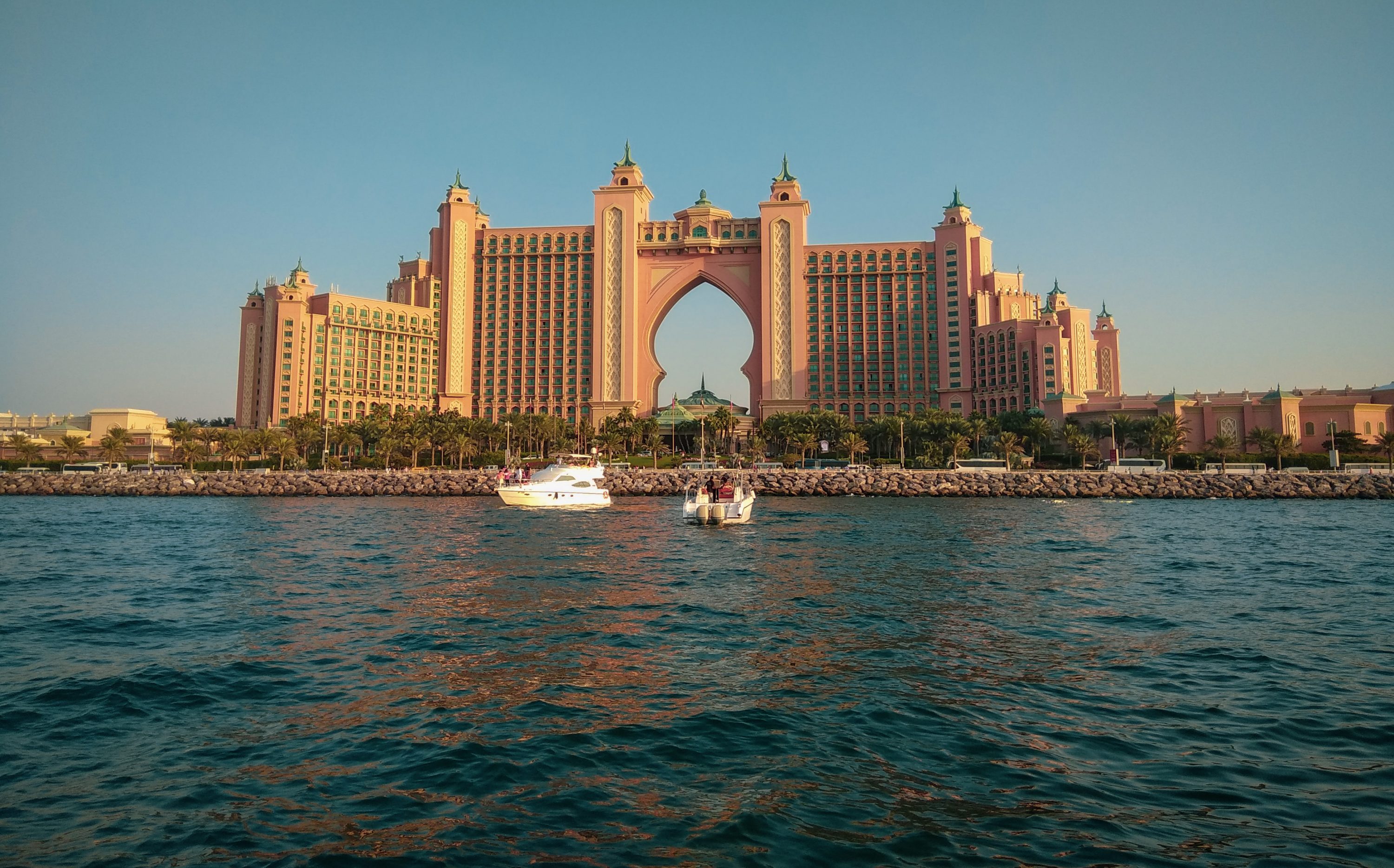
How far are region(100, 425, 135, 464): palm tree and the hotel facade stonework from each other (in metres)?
28.1

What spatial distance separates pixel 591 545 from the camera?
103 ft

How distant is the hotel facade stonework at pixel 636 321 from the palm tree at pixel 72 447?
93.8 feet

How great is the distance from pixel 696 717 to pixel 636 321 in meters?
132

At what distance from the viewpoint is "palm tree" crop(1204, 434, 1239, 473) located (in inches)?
3509

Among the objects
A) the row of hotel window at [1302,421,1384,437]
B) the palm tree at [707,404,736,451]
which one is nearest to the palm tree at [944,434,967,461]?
the palm tree at [707,404,736,451]

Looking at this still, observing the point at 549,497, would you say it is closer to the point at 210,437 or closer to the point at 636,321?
the point at 210,437

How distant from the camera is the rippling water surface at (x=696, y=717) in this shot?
7.01 m

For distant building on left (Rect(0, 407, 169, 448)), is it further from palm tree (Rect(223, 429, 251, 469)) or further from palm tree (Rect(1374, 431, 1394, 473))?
palm tree (Rect(1374, 431, 1394, 473))

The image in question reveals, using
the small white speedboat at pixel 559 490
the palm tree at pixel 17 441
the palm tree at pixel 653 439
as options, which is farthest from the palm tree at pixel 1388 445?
the palm tree at pixel 17 441

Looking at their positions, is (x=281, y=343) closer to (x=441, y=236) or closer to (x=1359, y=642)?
(x=441, y=236)

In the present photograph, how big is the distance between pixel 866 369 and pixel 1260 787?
13967cm

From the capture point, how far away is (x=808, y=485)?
75.6 m

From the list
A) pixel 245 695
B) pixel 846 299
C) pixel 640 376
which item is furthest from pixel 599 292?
pixel 245 695

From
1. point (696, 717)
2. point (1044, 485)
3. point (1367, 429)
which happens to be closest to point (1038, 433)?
point (1044, 485)
